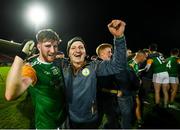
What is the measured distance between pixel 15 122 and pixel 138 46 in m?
28.3

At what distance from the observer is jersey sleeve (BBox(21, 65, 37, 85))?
365 centimetres

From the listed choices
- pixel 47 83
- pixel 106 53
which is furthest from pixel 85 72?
pixel 106 53

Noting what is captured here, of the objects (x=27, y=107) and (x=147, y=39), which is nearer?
(x=27, y=107)

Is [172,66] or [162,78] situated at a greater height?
[172,66]

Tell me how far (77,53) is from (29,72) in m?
0.78

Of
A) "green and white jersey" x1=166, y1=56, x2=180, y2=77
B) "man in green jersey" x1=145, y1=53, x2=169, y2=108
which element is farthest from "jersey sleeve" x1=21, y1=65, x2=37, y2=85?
"green and white jersey" x1=166, y1=56, x2=180, y2=77

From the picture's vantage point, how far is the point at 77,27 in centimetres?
5269

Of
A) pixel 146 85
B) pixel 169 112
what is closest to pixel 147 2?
pixel 146 85

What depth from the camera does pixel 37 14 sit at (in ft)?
13.9

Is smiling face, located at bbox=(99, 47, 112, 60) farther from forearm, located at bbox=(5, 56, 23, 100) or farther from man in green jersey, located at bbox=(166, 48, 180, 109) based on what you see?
man in green jersey, located at bbox=(166, 48, 180, 109)

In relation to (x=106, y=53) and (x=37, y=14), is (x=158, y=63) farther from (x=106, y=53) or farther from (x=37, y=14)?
(x=37, y=14)

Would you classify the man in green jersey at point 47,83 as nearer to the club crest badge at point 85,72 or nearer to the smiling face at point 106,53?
the club crest badge at point 85,72

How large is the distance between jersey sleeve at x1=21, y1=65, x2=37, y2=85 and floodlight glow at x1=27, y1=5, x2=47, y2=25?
70 cm

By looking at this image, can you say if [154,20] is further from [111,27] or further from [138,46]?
[111,27]
